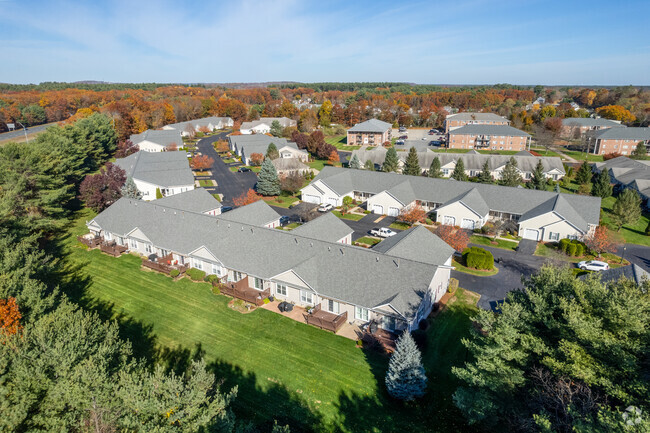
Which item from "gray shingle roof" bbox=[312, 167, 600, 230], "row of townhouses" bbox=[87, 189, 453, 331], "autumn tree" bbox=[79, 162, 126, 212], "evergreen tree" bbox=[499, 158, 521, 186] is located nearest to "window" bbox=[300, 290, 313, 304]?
"row of townhouses" bbox=[87, 189, 453, 331]

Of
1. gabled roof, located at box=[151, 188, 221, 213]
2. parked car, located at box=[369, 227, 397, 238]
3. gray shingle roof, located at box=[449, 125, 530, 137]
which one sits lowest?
parked car, located at box=[369, 227, 397, 238]

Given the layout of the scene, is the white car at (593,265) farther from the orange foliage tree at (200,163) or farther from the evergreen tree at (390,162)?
the orange foliage tree at (200,163)

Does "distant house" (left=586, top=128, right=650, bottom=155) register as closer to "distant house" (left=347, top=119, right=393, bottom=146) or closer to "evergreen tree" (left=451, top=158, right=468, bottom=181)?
"evergreen tree" (left=451, top=158, right=468, bottom=181)

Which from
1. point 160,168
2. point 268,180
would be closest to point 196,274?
point 268,180

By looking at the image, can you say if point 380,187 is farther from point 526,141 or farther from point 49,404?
point 526,141

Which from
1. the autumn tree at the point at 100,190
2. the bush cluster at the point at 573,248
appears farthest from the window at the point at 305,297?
the autumn tree at the point at 100,190

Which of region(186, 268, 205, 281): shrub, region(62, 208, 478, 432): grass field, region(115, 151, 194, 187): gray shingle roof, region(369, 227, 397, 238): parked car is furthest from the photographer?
region(115, 151, 194, 187): gray shingle roof

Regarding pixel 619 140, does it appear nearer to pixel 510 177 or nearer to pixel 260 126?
pixel 510 177
